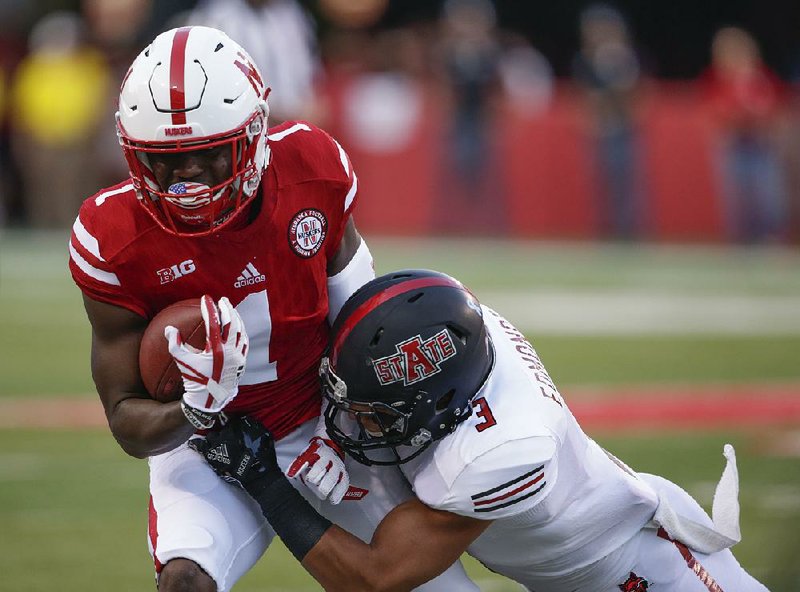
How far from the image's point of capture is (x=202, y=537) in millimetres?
3471

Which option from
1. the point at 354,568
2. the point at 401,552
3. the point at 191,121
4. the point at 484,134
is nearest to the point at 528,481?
the point at 401,552

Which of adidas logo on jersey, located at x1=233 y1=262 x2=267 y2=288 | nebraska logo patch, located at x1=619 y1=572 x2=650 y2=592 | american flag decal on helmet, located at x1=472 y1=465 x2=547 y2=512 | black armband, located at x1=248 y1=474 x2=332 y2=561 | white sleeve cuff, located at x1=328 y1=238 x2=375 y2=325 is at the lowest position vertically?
nebraska logo patch, located at x1=619 y1=572 x2=650 y2=592

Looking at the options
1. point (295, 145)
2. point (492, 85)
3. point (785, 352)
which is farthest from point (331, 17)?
point (295, 145)

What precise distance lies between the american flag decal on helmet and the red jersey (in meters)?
0.73

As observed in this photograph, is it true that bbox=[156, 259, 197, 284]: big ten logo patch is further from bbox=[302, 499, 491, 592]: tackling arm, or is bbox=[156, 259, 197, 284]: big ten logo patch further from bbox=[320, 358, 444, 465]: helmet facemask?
bbox=[302, 499, 491, 592]: tackling arm

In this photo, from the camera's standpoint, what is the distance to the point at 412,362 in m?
3.41

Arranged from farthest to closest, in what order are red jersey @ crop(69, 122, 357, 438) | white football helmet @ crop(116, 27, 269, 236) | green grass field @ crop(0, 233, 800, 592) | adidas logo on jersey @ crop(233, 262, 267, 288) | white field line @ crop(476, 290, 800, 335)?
white field line @ crop(476, 290, 800, 335)
green grass field @ crop(0, 233, 800, 592)
adidas logo on jersey @ crop(233, 262, 267, 288)
red jersey @ crop(69, 122, 357, 438)
white football helmet @ crop(116, 27, 269, 236)

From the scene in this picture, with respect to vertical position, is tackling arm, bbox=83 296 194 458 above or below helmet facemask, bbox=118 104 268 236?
below

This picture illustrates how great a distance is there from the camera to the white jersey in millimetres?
3367

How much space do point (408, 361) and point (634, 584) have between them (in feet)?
3.03

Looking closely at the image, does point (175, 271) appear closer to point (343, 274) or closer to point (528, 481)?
point (343, 274)

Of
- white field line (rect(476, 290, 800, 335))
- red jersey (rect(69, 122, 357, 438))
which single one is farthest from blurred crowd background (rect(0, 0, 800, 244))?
red jersey (rect(69, 122, 357, 438))

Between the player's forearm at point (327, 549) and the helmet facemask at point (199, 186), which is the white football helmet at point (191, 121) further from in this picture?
the player's forearm at point (327, 549)

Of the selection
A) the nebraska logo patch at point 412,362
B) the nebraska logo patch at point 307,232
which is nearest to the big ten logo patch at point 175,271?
the nebraska logo patch at point 307,232
